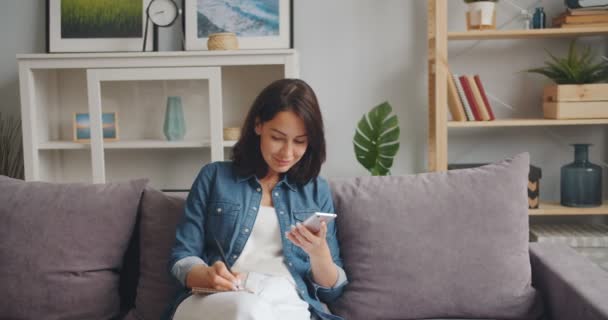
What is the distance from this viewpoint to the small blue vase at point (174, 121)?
2.81 m

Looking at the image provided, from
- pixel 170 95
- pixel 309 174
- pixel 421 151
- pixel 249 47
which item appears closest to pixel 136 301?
pixel 309 174

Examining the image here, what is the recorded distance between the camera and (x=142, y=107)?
2.85 metres

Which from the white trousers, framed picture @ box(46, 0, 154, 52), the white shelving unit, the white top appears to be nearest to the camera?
the white trousers

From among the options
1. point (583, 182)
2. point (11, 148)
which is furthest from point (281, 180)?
point (11, 148)

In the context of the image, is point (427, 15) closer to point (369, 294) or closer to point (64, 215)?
point (369, 294)

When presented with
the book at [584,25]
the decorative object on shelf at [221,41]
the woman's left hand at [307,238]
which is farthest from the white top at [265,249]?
the book at [584,25]

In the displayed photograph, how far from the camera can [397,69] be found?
9.86 ft

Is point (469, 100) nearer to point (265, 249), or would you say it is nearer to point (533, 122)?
point (533, 122)

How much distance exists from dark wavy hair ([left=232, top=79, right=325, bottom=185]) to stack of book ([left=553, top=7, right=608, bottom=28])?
1.68 m

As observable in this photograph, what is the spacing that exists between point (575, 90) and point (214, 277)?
202cm

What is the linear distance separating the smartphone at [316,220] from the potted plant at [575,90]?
174cm

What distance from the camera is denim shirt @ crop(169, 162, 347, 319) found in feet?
4.79

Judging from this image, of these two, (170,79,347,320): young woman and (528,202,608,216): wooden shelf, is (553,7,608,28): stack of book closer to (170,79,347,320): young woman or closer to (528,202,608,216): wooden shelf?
(528,202,608,216): wooden shelf

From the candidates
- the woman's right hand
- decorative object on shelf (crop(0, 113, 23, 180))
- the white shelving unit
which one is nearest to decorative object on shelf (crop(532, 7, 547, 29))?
the white shelving unit
